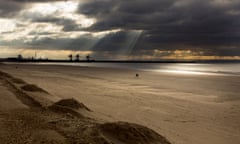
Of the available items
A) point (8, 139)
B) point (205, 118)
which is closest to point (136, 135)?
point (8, 139)

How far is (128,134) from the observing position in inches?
294

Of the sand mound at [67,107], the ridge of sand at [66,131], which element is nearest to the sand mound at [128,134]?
the ridge of sand at [66,131]

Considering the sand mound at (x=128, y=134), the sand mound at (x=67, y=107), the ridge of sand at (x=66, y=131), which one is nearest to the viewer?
the ridge of sand at (x=66, y=131)

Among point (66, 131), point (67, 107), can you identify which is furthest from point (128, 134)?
point (67, 107)

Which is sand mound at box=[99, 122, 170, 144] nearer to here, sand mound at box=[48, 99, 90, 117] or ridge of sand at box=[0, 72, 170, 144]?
ridge of sand at box=[0, 72, 170, 144]

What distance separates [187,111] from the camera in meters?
13.4

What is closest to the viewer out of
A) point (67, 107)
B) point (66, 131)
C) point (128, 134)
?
Result: point (128, 134)

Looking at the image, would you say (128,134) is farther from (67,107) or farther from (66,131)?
(67,107)

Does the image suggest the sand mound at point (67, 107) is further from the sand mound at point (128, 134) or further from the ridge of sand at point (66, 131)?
the sand mound at point (128, 134)

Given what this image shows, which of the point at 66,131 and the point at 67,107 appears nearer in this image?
the point at 66,131

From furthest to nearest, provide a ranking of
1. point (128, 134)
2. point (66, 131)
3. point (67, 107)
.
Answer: point (67, 107), point (66, 131), point (128, 134)

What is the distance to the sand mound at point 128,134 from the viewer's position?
7293mm

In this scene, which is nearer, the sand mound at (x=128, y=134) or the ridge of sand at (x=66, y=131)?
the ridge of sand at (x=66, y=131)

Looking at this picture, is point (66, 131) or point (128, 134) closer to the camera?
point (128, 134)
